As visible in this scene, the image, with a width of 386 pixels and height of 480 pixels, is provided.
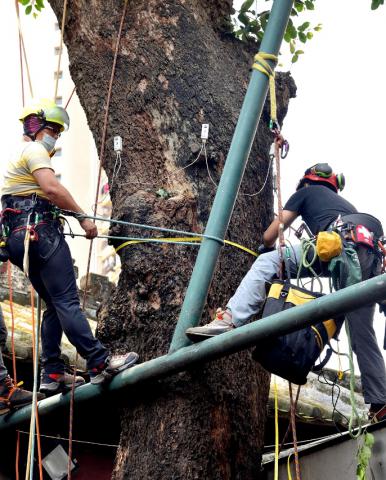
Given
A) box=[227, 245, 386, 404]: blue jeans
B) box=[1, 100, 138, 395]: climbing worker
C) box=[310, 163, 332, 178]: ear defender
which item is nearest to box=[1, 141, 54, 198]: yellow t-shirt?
box=[1, 100, 138, 395]: climbing worker

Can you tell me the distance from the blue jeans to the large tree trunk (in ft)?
0.74

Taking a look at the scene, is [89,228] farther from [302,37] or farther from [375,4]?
[302,37]

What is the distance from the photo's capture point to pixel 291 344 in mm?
4906

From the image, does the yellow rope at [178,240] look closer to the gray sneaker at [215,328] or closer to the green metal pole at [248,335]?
the gray sneaker at [215,328]

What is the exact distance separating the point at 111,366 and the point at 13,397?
38.9 inches

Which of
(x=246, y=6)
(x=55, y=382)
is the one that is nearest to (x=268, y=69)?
(x=246, y=6)

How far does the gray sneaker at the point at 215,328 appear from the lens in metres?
4.96

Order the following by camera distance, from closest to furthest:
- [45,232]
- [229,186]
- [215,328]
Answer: [215,328]
[229,186]
[45,232]

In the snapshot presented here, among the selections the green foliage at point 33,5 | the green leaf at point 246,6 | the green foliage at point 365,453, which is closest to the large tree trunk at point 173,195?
the green foliage at point 365,453

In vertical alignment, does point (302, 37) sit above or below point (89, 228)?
above

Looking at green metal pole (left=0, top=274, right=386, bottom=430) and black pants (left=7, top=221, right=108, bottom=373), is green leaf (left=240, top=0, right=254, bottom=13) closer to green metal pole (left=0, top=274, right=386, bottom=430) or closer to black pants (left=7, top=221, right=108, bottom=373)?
black pants (left=7, top=221, right=108, bottom=373)

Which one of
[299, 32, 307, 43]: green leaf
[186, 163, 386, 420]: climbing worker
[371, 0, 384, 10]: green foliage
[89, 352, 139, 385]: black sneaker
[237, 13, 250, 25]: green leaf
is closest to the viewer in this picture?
[89, 352, 139, 385]: black sneaker

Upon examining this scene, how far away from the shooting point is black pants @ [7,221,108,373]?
5715mm

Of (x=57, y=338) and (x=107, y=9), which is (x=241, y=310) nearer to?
(x=57, y=338)
